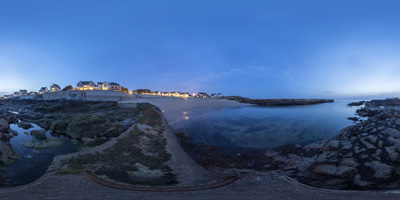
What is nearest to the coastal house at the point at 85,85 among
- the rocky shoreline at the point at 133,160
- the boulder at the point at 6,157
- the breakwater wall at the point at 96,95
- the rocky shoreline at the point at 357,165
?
the breakwater wall at the point at 96,95

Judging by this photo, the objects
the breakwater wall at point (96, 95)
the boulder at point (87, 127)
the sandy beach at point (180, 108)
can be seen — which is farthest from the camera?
the breakwater wall at point (96, 95)

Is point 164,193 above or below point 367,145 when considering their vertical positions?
below

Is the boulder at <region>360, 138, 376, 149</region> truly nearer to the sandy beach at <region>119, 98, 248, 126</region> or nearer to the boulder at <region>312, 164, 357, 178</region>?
the boulder at <region>312, 164, 357, 178</region>

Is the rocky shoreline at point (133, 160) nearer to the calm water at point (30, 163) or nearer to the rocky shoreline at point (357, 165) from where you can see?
the calm water at point (30, 163)

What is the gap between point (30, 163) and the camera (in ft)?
32.9

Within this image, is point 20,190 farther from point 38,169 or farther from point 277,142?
point 277,142

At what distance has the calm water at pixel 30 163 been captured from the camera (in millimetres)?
8125

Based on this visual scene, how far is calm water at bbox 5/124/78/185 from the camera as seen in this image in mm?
8125

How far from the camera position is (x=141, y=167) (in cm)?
830

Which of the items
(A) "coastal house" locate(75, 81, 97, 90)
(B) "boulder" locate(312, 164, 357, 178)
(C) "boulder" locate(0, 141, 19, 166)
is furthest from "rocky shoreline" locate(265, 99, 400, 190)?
(A) "coastal house" locate(75, 81, 97, 90)

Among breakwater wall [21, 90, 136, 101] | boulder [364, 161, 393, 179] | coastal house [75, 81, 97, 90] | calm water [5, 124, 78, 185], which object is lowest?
calm water [5, 124, 78, 185]

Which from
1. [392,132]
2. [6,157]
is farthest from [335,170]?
[6,157]

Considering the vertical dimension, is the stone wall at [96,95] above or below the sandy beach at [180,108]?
above

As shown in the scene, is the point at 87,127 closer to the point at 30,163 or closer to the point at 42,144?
the point at 42,144
